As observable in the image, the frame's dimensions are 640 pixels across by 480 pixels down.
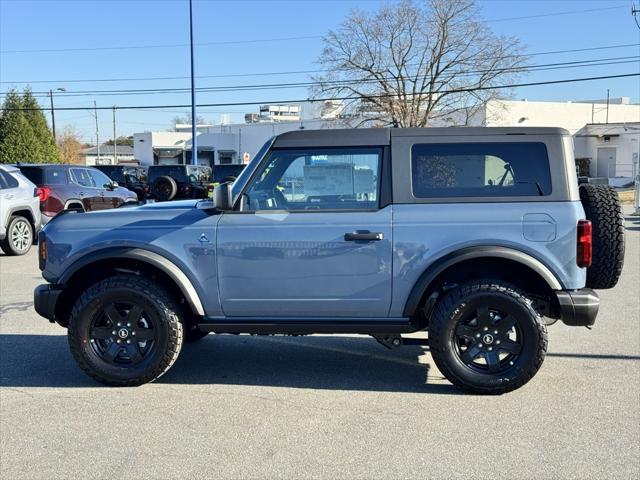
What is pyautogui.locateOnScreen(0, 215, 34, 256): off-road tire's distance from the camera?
12.6 meters

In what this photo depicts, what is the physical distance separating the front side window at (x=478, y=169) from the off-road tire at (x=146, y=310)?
6.88ft

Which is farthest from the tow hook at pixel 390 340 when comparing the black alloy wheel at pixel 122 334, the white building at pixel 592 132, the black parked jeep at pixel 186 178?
the white building at pixel 592 132

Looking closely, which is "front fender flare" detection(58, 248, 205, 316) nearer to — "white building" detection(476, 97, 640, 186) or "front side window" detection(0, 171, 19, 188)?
"front side window" detection(0, 171, 19, 188)

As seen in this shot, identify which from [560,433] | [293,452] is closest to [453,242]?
[560,433]

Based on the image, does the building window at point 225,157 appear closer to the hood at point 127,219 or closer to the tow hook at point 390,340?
Answer: the hood at point 127,219

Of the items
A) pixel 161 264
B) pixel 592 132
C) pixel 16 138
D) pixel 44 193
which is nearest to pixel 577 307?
pixel 161 264

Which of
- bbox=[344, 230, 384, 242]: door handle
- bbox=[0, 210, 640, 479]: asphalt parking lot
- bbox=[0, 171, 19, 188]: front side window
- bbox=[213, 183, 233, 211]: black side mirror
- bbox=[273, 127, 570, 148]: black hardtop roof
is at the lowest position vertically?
bbox=[0, 210, 640, 479]: asphalt parking lot

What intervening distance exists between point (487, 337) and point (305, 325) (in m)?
1.36

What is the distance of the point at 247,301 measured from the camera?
5.04 metres

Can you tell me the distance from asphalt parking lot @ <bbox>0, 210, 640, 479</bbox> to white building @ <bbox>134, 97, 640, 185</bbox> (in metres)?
30.9

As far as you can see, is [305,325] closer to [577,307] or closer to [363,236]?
[363,236]

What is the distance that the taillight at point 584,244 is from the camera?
4703mm

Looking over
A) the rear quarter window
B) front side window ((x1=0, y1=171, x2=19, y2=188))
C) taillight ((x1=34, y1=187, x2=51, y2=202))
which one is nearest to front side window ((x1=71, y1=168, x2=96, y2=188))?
the rear quarter window

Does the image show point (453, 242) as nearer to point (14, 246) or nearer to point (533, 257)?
point (533, 257)
